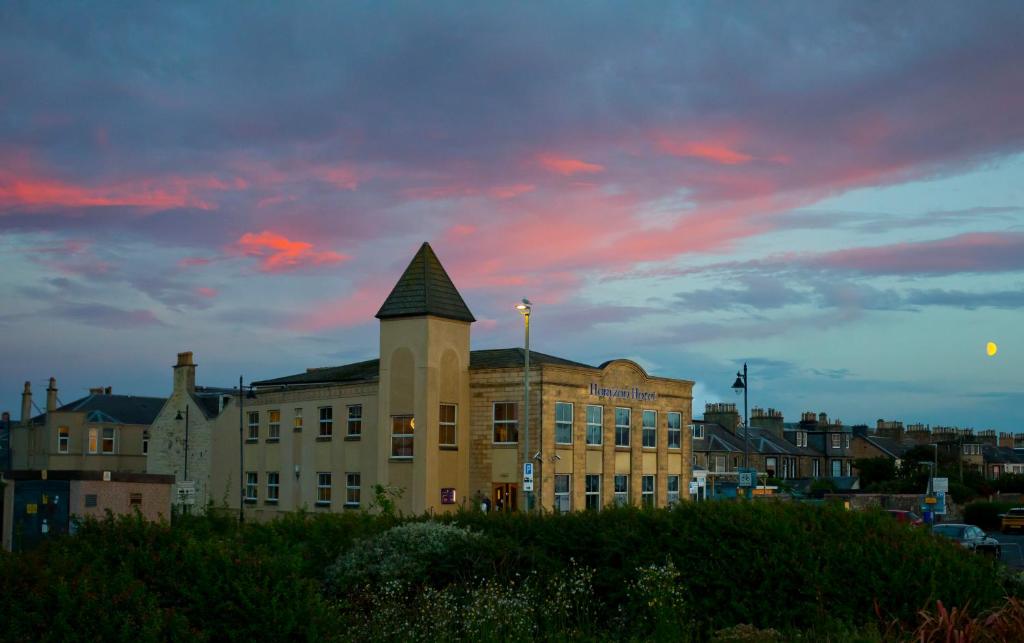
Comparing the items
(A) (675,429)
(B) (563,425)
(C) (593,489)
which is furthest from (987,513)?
(B) (563,425)

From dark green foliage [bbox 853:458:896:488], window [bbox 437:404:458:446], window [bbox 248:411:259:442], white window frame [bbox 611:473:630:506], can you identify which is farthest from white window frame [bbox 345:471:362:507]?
dark green foliage [bbox 853:458:896:488]

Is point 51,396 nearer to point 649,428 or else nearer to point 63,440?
point 63,440

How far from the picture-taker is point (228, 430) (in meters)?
60.1

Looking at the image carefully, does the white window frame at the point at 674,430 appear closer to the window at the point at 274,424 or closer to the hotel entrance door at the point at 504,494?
the hotel entrance door at the point at 504,494

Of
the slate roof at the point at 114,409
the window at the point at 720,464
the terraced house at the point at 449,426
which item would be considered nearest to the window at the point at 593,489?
the terraced house at the point at 449,426

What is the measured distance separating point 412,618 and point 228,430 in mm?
46785

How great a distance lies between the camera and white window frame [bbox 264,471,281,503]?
181ft

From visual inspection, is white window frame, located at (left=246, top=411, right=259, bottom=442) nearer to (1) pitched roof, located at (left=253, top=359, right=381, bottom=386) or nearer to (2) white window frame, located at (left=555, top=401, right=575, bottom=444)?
(1) pitched roof, located at (left=253, top=359, right=381, bottom=386)

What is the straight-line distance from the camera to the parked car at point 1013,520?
62438mm

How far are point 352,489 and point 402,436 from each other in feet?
14.7

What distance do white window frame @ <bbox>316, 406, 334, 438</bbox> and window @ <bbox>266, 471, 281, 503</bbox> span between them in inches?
175

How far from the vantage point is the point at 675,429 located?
188 feet

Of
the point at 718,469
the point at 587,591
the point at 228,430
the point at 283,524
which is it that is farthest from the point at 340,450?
the point at 718,469

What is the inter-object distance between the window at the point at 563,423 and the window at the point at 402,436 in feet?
21.2
